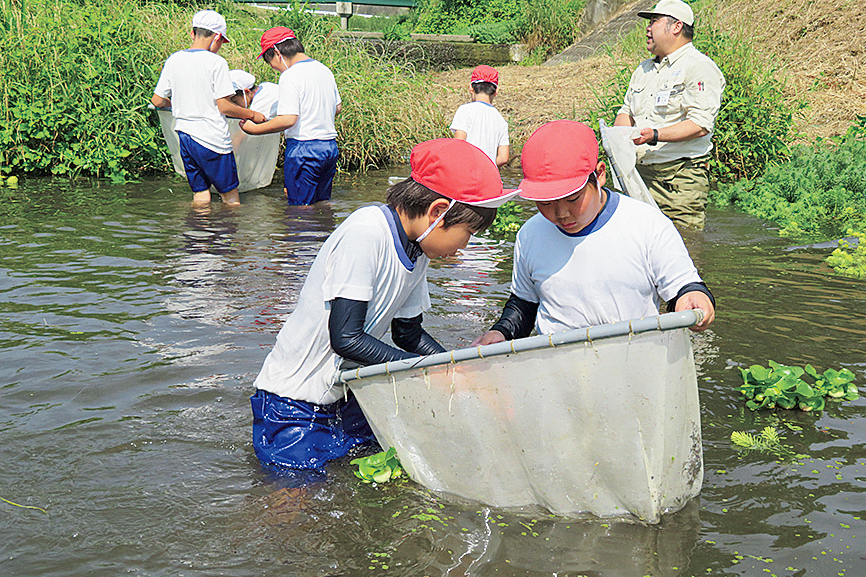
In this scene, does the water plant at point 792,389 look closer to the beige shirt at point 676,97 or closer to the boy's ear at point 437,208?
the boy's ear at point 437,208

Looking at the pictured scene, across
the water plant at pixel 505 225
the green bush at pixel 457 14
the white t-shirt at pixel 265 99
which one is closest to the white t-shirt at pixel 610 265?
the water plant at pixel 505 225

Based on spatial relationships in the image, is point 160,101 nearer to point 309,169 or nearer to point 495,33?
point 309,169

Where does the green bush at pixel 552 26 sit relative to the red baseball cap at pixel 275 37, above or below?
above

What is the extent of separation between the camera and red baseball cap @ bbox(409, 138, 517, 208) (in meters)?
2.75

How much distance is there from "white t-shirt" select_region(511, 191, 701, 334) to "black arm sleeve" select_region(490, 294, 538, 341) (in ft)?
0.52

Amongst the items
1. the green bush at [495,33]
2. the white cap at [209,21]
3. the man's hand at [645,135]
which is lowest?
the man's hand at [645,135]

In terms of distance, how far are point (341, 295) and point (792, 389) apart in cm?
238

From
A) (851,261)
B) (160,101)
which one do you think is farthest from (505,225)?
(160,101)

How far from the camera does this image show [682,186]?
6383 mm

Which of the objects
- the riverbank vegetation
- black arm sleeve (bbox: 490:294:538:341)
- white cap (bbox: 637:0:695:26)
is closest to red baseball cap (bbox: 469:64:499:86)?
white cap (bbox: 637:0:695:26)

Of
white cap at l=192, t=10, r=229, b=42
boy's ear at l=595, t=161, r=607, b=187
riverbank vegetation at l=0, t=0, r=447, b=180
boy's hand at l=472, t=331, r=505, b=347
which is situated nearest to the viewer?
boy's ear at l=595, t=161, r=607, b=187

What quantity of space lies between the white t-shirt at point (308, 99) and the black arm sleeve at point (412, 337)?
513cm

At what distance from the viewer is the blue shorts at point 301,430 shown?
3227 mm

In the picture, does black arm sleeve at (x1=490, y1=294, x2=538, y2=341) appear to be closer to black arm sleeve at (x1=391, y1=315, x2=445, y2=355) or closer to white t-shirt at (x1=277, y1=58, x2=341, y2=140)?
black arm sleeve at (x1=391, y1=315, x2=445, y2=355)
